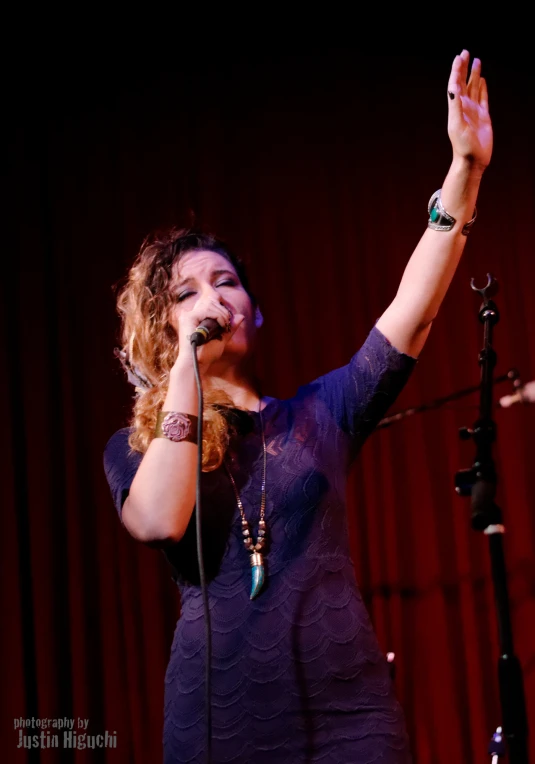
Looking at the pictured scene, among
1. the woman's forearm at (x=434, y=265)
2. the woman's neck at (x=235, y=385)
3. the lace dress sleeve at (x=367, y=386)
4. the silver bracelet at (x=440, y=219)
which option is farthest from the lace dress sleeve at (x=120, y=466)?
the silver bracelet at (x=440, y=219)

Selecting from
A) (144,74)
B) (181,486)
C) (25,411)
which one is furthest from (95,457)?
(181,486)

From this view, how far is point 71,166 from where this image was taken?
3.28 metres

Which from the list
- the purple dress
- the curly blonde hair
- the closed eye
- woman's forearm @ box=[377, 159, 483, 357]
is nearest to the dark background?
the curly blonde hair

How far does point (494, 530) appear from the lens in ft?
4.01

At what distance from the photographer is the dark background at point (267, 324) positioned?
290 centimetres

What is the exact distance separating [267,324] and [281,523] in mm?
1894

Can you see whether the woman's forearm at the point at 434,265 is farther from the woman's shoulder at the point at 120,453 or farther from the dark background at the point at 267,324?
the dark background at the point at 267,324

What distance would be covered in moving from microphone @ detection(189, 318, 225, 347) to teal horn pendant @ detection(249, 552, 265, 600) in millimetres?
363

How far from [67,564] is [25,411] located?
610 millimetres

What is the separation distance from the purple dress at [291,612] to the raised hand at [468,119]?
0.34 meters

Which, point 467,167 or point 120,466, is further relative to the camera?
point 120,466

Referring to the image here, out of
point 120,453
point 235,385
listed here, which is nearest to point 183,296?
point 235,385

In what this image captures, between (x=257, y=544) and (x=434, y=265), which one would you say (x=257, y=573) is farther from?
(x=434, y=265)

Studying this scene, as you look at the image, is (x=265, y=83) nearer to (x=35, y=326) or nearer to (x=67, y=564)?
(x=35, y=326)
